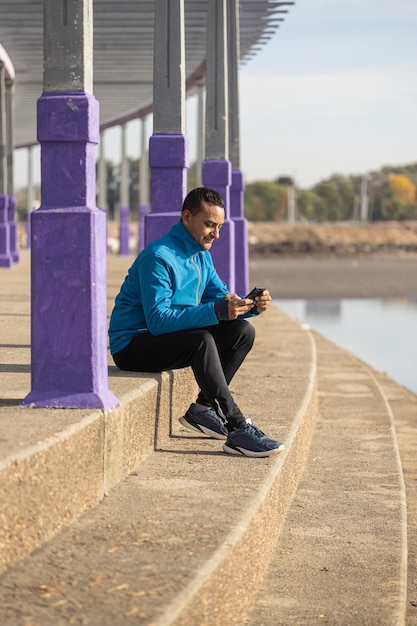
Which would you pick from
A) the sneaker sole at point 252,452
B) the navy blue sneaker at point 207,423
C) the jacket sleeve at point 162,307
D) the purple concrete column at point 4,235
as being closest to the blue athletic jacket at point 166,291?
the jacket sleeve at point 162,307

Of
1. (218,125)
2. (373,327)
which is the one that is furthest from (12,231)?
(218,125)

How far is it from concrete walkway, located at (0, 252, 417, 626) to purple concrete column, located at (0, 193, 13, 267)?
1419 cm

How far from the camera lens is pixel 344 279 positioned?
146 feet

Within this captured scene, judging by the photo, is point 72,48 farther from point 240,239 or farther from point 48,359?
point 240,239

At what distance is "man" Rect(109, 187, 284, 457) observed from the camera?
19.3 feet

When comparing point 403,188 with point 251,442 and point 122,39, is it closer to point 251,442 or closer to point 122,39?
point 122,39

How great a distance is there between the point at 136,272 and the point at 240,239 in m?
9.69

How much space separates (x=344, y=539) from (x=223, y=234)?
21.4 ft

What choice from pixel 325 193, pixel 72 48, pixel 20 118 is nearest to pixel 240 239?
pixel 72 48

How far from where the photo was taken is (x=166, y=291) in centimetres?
603

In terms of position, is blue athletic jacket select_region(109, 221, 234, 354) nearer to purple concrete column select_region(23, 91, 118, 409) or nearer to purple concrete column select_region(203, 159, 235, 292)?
purple concrete column select_region(23, 91, 118, 409)

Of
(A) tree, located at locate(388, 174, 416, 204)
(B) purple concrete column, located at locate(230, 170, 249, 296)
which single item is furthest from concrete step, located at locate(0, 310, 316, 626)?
(A) tree, located at locate(388, 174, 416, 204)

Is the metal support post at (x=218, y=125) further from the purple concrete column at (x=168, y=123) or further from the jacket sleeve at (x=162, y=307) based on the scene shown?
the jacket sleeve at (x=162, y=307)

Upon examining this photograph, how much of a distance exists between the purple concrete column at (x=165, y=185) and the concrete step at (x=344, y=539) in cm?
200
